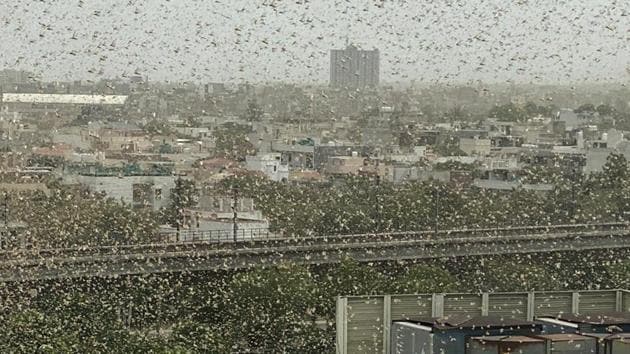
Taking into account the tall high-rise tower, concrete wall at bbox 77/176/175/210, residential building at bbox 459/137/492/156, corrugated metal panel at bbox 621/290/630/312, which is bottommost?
concrete wall at bbox 77/176/175/210

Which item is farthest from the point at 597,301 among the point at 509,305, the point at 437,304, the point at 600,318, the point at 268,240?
the point at 268,240

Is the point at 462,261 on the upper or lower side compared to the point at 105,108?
lower

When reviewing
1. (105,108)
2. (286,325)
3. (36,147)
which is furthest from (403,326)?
(105,108)

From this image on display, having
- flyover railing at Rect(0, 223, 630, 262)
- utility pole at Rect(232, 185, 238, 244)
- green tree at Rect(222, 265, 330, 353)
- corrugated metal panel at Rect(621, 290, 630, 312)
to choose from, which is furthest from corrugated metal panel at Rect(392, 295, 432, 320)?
utility pole at Rect(232, 185, 238, 244)

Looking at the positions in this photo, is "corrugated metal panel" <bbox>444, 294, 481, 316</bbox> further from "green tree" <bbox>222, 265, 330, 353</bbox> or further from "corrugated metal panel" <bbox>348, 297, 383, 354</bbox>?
"green tree" <bbox>222, 265, 330, 353</bbox>

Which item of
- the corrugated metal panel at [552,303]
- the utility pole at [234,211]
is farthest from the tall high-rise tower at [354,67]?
the corrugated metal panel at [552,303]

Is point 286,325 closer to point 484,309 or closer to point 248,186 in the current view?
point 484,309

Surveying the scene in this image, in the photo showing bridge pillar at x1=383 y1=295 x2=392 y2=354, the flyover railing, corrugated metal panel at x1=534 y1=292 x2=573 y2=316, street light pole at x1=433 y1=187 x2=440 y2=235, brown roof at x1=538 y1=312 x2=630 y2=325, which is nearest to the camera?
brown roof at x1=538 y1=312 x2=630 y2=325
